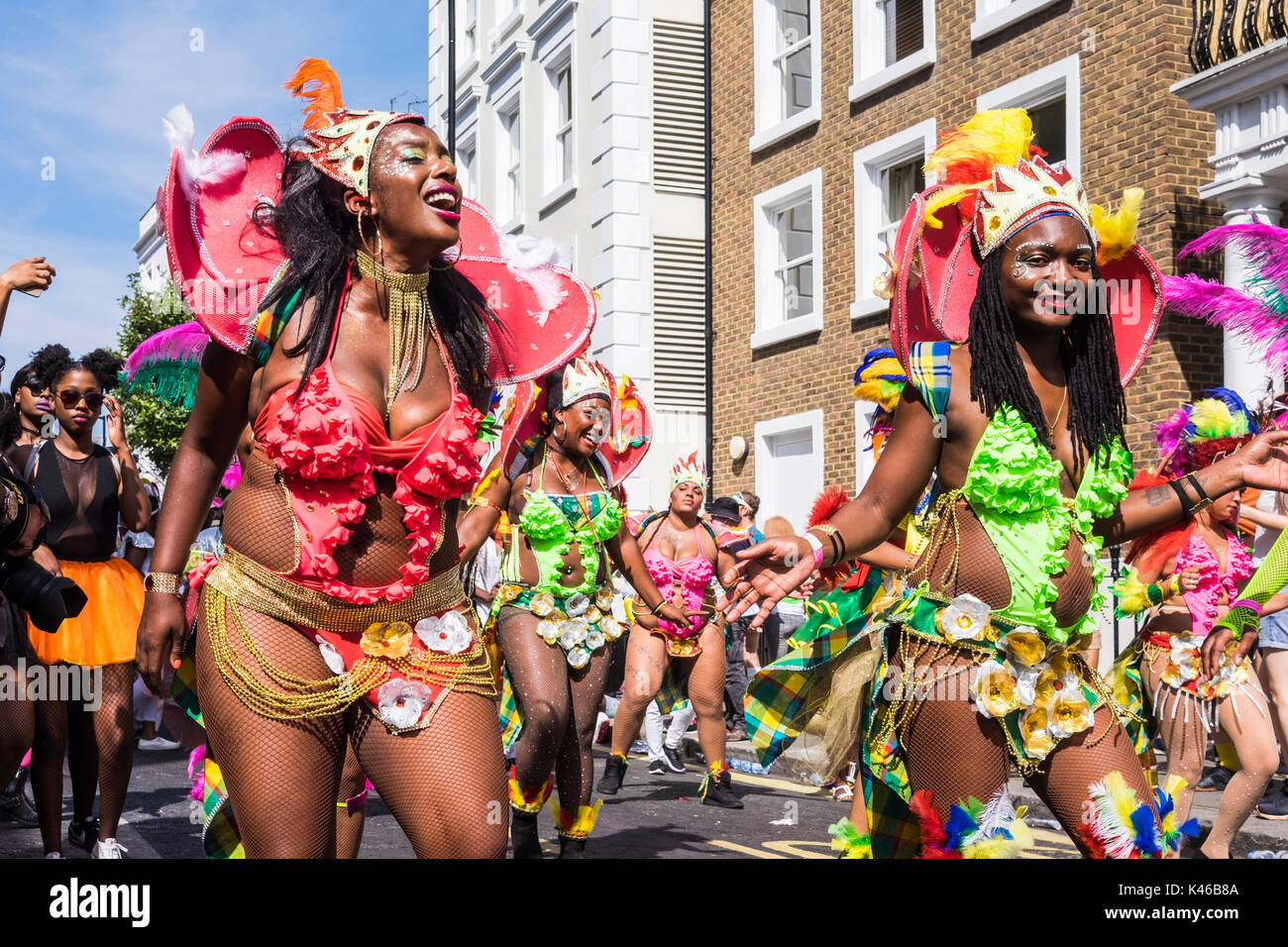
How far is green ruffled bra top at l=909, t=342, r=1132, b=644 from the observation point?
3.85 m

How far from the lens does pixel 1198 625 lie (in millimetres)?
7082

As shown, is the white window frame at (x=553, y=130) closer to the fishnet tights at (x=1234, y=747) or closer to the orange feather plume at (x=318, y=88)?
the fishnet tights at (x=1234, y=747)

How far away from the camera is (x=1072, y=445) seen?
4.05 meters

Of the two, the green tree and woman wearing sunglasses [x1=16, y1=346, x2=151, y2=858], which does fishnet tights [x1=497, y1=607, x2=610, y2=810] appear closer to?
woman wearing sunglasses [x1=16, y1=346, x2=151, y2=858]

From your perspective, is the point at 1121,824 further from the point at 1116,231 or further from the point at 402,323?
the point at 402,323

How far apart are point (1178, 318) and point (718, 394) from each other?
794cm

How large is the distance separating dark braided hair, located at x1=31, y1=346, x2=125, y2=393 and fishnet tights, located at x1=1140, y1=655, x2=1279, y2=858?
16.8 ft

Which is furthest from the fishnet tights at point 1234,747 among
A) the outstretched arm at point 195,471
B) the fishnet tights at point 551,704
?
the outstretched arm at point 195,471

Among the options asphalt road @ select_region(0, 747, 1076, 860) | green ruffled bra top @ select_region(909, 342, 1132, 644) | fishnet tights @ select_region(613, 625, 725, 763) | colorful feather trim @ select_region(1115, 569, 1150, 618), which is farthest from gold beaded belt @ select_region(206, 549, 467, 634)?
fishnet tights @ select_region(613, 625, 725, 763)

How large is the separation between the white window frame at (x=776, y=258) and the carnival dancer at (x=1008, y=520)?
514 inches

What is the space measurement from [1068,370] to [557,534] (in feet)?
10.5

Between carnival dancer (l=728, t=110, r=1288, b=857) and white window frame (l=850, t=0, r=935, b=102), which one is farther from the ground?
white window frame (l=850, t=0, r=935, b=102)

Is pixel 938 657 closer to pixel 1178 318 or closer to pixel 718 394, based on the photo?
pixel 1178 318

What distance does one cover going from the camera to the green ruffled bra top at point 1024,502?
3.85 meters
